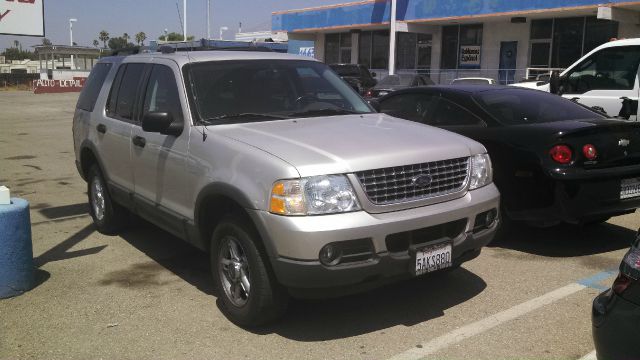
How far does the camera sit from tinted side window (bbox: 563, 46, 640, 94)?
8.58m

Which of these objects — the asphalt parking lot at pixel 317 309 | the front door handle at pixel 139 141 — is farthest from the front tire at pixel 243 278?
the front door handle at pixel 139 141

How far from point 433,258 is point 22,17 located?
14.0 feet

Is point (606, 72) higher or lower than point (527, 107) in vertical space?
higher

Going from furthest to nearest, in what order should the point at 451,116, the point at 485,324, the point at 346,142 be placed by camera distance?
the point at 451,116 < the point at 485,324 < the point at 346,142

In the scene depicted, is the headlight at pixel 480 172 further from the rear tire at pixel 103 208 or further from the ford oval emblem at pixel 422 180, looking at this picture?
the rear tire at pixel 103 208

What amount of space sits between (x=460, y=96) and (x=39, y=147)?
10289mm

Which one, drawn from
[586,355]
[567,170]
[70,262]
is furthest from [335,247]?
[70,262]

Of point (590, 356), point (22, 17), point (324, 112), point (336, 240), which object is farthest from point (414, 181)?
point (22, 17)

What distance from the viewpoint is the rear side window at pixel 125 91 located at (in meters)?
5.68

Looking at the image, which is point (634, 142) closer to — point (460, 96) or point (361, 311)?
point (460, 96)

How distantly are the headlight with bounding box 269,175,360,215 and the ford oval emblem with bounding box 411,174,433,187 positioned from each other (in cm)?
48

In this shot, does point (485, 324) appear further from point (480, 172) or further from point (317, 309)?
point (317, 309)

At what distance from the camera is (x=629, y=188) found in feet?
17.8

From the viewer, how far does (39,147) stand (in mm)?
13312
